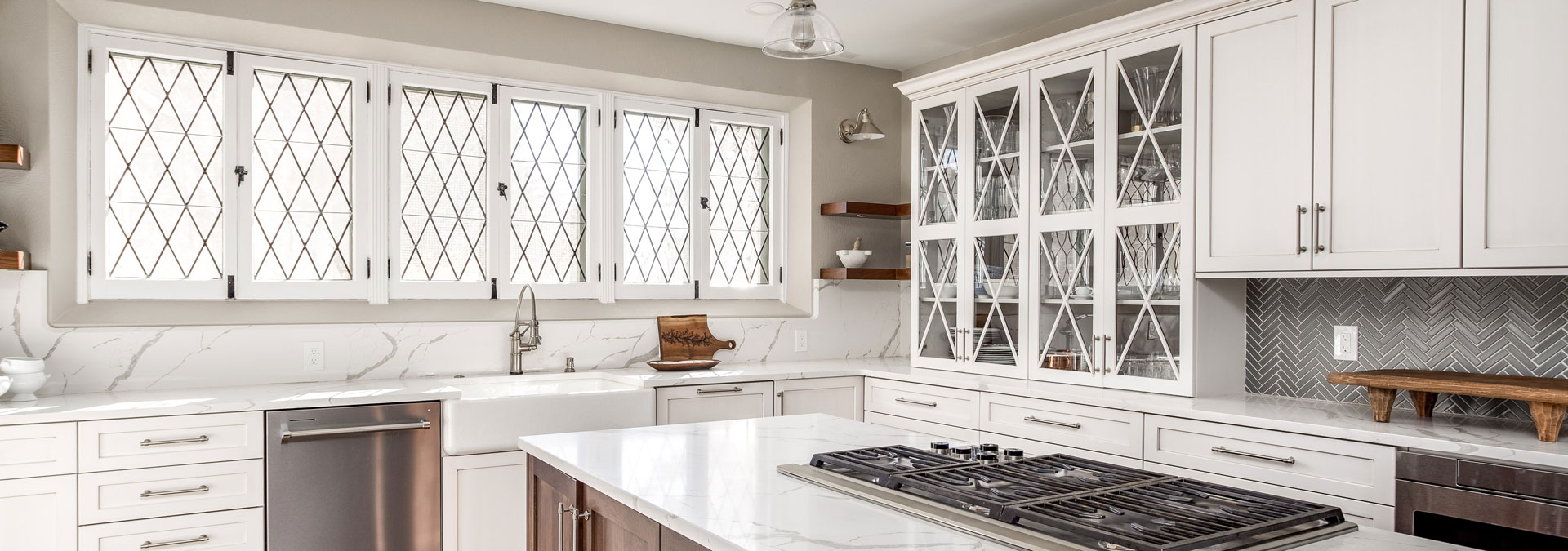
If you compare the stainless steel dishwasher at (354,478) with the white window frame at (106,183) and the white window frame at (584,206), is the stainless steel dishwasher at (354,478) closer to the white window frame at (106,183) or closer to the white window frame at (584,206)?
the white window frame at (106,183)

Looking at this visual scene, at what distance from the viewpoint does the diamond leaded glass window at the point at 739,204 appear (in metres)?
4.46

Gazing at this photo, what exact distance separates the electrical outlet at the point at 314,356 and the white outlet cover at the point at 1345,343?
3.54 m

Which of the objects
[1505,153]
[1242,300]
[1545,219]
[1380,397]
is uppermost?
[1505,153]

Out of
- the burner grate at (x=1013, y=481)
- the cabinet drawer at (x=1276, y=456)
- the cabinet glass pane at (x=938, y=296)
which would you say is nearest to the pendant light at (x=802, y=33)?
the burner grate at (x=1013, y=481)

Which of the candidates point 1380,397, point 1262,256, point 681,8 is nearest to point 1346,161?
point 1262,256

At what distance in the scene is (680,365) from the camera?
3926 mm

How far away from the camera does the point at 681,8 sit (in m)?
3.70

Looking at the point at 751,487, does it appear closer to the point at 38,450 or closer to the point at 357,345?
the point at 38,450

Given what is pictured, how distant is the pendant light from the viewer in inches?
84.2

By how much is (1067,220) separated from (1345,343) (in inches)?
38.1

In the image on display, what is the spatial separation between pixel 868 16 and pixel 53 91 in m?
2.95

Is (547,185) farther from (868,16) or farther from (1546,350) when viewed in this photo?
(1546,350)

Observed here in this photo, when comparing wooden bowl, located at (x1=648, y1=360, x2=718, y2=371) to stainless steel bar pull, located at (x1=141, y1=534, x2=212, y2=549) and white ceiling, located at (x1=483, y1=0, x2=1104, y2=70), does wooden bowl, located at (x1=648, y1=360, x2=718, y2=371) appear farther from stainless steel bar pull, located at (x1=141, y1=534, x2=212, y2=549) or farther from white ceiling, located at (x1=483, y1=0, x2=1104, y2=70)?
stainless steel bar pull, located at (x1=141, y1=534, x2=212, y2=549)

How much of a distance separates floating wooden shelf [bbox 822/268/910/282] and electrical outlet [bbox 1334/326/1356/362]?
1.90m
